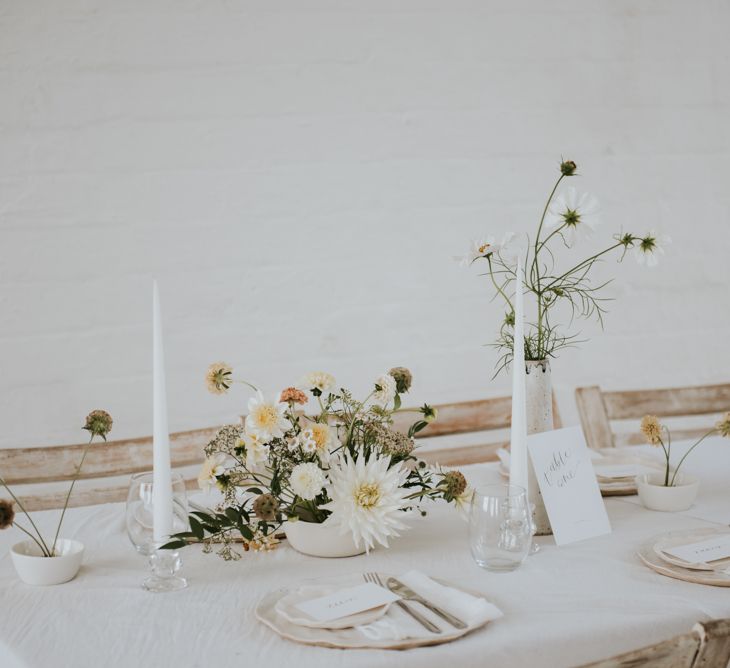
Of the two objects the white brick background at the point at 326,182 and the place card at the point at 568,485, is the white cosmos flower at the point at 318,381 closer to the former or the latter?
the place card at the point at 568,485

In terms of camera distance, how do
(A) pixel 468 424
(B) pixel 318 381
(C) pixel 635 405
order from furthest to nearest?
(C) pixel 635 405
(A) pixel 468 424
(B) pixel 318 381

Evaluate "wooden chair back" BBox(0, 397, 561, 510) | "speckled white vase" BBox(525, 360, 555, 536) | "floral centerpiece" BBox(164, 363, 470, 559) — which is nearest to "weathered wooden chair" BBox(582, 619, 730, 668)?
"floral centerpiece" BBox(164, 363, 470, 559)

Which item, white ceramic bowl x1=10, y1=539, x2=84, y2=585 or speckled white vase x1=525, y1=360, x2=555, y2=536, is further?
speckled white vase x1=525, y1=360, x2=555, y2=536

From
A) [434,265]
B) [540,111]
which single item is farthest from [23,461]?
[540,111]

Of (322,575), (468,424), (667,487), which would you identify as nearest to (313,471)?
(322,575)

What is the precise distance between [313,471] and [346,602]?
0.20m

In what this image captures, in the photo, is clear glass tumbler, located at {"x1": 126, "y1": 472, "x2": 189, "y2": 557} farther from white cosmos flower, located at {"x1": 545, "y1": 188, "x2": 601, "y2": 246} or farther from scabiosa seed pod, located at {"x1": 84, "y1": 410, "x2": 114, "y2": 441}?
→ white cosmos flower, located at {"x1": 545, "y1": 188, "x2": 601, "y2": 246}

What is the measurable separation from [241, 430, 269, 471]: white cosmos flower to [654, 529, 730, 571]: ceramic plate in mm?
546

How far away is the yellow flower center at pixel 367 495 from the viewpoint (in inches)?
43.2

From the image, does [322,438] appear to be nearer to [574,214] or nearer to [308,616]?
[308,616]

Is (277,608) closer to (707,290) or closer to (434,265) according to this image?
(434,265)

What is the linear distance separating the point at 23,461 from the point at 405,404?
111 cm

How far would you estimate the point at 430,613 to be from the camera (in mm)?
929

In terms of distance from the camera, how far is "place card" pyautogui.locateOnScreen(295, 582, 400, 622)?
36.2 inches
